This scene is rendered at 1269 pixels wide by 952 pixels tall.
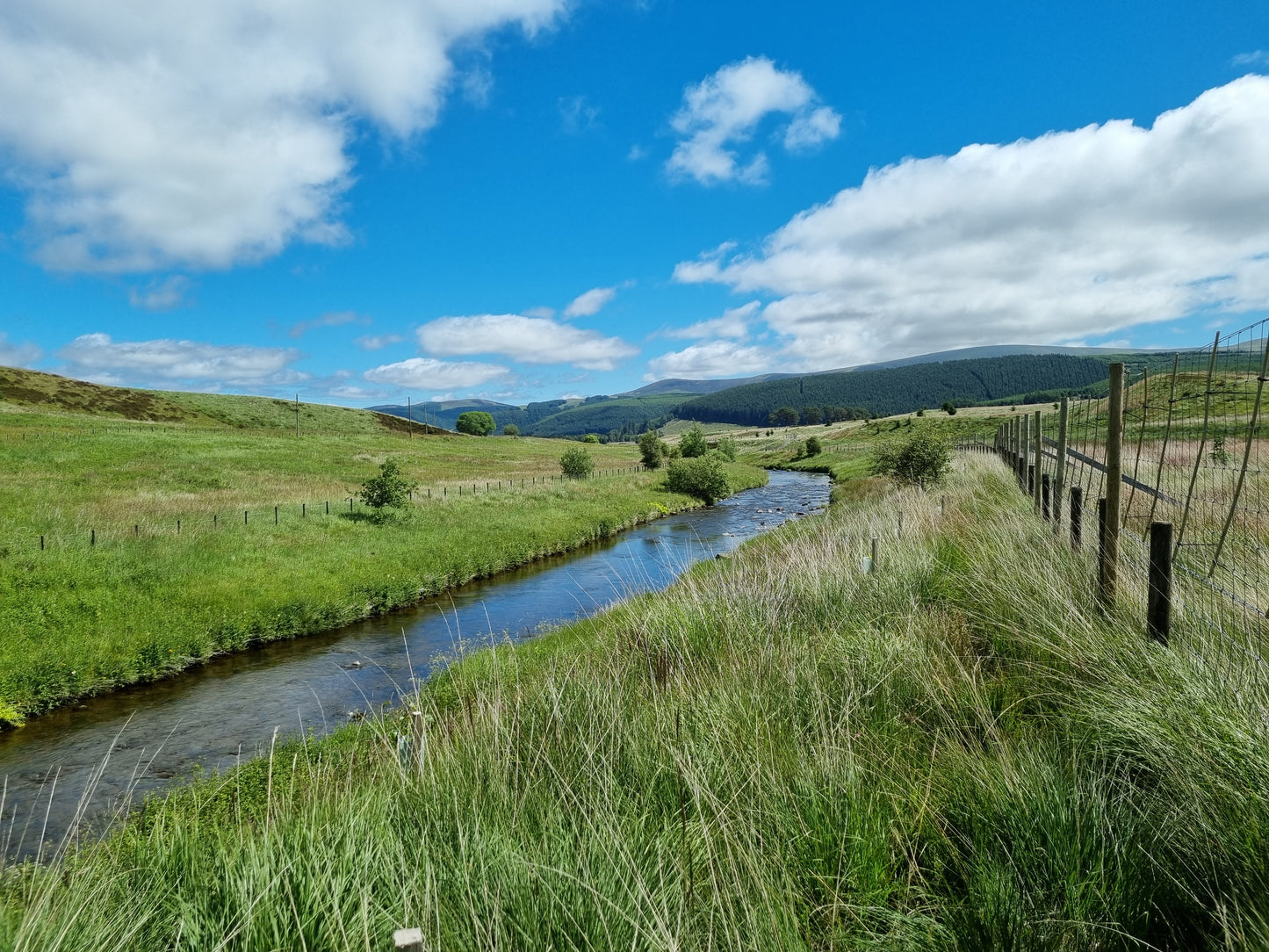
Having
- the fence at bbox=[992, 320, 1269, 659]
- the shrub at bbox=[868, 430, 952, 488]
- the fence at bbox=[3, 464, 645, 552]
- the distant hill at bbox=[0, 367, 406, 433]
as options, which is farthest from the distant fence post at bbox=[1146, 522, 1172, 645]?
the distant hill at bbox=[0, 367, 406, 433]

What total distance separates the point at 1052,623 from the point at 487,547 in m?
23.0

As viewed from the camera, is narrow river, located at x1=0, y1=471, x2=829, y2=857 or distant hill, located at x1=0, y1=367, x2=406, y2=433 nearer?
narrow river, located at x1=0, y1=471, x2=829, y2=857

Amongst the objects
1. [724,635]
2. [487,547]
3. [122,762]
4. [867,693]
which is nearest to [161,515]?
[487,547]

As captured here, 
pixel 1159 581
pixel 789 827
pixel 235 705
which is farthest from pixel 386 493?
pixel 1159 581

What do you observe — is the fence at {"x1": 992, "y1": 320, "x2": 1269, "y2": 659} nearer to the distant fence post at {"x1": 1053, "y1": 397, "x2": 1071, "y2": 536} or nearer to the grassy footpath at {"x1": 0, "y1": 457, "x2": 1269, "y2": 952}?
the distant fence post at {"x1": 1053, "y1": 397, "x2": 1071, "y2": 536}

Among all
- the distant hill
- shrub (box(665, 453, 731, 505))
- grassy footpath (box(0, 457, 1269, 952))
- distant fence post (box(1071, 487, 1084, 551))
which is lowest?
shrub (box(665, 453, 731, 505))

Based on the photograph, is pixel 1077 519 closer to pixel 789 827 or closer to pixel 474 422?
pixel 789 827

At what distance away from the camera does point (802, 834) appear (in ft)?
10.6

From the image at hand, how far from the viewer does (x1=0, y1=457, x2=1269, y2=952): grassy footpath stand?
105 inches

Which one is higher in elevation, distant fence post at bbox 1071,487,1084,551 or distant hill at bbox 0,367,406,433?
distant hill at bbox 0,367,406,433

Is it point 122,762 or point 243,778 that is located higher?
point 243,778

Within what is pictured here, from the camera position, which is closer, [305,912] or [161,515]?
[305,912]

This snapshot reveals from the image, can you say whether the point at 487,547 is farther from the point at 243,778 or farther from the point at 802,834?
the point at 802,834

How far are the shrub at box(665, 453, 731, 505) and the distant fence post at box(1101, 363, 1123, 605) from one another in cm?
4093
